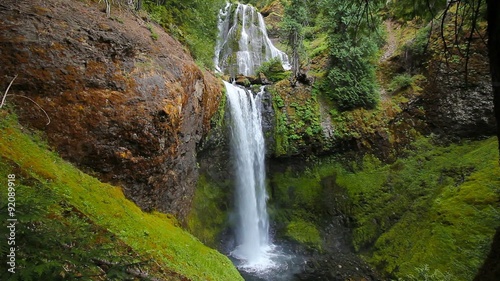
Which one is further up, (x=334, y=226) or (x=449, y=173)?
(x=449, y=173)

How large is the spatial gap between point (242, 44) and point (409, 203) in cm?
1987

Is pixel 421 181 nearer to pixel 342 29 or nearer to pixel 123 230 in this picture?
pixel 342 29

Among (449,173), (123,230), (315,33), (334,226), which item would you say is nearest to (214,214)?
(334,226)

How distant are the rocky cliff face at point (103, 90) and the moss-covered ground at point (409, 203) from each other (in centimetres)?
727

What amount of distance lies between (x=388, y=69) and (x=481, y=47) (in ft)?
13.5

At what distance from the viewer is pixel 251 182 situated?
45.8 ft

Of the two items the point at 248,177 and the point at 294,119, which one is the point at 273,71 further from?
the point at 248,177

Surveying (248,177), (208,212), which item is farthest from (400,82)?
(208,212)

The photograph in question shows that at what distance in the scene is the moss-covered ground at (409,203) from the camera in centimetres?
891

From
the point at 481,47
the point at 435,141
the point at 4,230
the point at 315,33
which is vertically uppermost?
the point at 315,33

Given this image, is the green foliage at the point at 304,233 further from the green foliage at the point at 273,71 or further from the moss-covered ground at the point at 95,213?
the green foliage at the point at 273,71

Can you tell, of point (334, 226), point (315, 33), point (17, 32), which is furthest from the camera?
point (315, 33)

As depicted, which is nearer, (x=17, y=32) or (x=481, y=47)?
(x=17, y=32)

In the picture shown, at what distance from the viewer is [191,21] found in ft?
47.6
